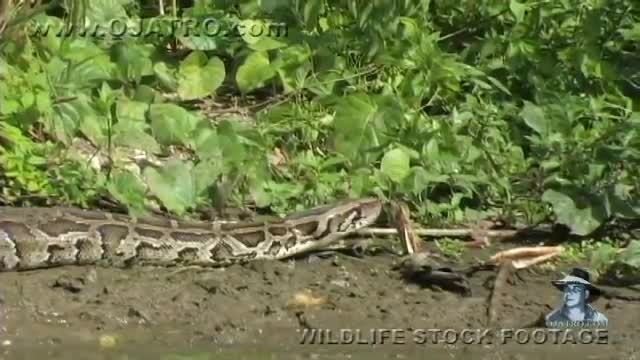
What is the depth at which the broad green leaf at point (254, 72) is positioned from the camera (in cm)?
1016

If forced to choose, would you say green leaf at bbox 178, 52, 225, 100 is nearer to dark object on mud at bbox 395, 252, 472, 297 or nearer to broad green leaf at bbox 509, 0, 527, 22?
broad green leaf at bbox 509, 0, 527, 22

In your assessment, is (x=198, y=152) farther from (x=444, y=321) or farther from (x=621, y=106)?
(x=621, y=106)

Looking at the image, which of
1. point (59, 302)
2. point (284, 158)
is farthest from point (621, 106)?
point (59, 302)

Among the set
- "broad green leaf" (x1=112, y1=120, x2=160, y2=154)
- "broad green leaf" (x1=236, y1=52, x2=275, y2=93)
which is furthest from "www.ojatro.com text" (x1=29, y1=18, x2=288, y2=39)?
"broad green leaf" (x1=112, y1=120, x2=160, y2=154)

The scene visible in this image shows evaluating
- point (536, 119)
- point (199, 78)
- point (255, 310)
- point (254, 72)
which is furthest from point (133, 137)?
point (536, 119)

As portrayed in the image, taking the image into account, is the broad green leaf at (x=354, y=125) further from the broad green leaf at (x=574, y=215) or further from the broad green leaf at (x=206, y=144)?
the broad green leaf at (x=574, y=215)

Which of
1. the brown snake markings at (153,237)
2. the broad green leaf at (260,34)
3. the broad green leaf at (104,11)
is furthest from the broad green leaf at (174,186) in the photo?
the broad green leaf at (104,11)

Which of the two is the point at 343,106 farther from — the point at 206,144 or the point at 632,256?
the point at 632,256

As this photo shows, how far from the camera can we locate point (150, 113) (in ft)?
31.2

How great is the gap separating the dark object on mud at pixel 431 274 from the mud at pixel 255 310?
5 centimetres

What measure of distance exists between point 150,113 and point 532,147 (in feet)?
7.84

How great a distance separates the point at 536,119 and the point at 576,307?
2.07m

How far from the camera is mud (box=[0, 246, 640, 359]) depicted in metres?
7.49

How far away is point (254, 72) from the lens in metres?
10.2
